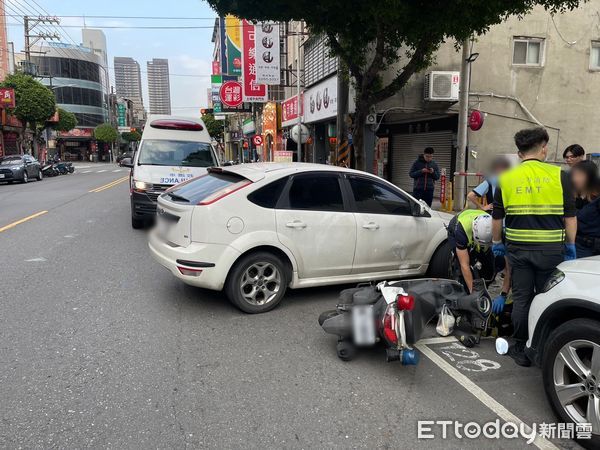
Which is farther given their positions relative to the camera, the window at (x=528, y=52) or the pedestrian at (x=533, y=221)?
the window at (x=528, y=52)

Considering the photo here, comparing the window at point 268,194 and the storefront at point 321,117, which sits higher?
the storefront at point 321,117

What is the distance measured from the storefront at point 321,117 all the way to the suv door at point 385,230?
10531mm

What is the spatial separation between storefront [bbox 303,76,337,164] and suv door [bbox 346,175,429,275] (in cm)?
1053

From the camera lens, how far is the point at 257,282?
5.05 meters

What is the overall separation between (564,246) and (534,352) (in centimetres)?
89

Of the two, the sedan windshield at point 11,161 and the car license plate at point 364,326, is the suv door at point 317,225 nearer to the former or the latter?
the car license plate at point 364,326

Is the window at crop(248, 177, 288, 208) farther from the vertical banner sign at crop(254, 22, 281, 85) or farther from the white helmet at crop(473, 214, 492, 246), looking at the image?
the vertical banner sign at crop(254, 22, 281, 85)

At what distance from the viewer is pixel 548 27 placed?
14125 millimetres

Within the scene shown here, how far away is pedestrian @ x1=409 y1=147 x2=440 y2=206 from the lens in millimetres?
9914

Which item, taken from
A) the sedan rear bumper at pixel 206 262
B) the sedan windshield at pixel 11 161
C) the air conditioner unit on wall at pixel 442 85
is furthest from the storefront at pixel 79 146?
the sedan rear bumper at pixel 206 262

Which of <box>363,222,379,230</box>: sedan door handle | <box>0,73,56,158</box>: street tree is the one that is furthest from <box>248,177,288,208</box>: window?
<box>0,73,56,158</box>: street tree

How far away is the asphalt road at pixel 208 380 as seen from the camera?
2934mm

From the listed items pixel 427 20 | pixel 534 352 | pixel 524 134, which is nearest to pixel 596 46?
pixel 427 20

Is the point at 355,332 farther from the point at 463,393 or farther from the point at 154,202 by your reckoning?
the point at 154,202
